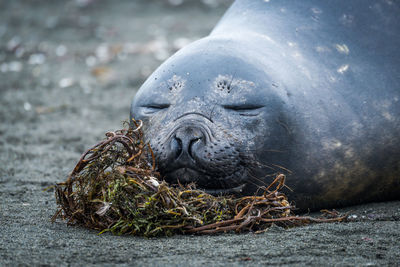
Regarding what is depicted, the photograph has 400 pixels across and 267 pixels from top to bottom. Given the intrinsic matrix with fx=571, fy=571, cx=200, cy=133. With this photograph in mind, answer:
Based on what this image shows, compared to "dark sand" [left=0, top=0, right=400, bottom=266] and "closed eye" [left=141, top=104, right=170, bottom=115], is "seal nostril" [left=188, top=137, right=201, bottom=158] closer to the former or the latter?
"closed eye" [left=141, top=104, right=170, bottom=115]

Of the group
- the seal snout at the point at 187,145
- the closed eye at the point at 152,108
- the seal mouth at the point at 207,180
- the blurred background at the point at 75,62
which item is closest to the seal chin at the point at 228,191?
the seal mouth at the point at 207,180

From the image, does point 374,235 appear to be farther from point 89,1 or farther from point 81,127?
point 89,1

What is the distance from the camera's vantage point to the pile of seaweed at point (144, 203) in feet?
9.04

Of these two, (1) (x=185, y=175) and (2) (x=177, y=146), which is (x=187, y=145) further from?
(1) (x=185, y=175)

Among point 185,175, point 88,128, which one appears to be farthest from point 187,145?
point 88,128

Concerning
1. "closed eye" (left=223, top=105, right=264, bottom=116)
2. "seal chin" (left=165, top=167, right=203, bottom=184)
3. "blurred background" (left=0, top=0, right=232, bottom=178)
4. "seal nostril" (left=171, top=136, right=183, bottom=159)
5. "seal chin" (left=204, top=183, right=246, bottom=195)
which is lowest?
"blurred background" (left=0, top=0, right=232, bottom=178)

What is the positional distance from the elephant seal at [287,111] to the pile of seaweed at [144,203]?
0.19 meters

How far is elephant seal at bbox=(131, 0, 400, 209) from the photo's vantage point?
Result: 122 inches

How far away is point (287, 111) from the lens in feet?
10.6

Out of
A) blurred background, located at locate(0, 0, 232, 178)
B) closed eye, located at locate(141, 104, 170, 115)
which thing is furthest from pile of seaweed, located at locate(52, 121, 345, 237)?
blurred background, located at locate(0, 0, 232, 178)

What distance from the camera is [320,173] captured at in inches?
130

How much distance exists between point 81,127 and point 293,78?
331 cm

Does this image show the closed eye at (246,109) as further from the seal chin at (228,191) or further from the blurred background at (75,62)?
the blurred background at (75,62)

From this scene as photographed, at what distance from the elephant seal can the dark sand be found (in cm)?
34
